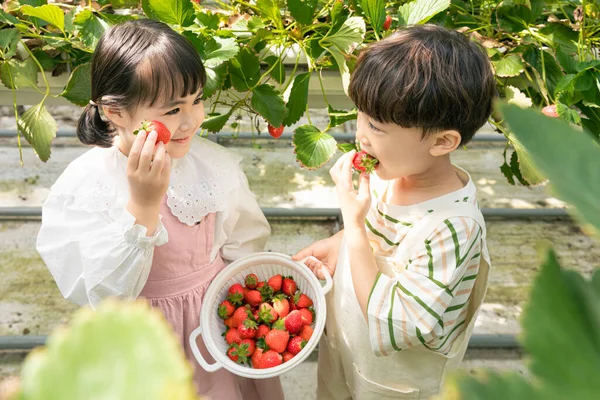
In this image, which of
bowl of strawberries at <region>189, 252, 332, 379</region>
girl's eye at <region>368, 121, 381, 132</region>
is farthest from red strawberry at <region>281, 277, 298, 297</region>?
girl's eye at <region>368, 121, 381, 132</region>

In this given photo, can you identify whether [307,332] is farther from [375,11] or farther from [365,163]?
[375,11]

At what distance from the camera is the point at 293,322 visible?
1.12 m

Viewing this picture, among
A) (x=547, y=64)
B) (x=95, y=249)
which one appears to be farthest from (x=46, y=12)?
(x=547, y=64)

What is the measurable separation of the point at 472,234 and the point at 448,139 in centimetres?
17

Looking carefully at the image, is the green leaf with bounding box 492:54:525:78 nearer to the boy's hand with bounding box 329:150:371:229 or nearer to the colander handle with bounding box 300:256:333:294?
the boy's hand with bounding box 329:150:371:229

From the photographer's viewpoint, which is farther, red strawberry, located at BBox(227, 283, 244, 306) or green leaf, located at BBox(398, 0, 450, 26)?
red strawberry, located at BBox(227, 283, 244, 306)

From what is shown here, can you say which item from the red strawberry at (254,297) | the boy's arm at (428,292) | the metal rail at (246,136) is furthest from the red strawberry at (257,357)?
the metal rail at (246,136)

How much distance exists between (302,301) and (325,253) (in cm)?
18

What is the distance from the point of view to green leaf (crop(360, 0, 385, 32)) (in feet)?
3.47

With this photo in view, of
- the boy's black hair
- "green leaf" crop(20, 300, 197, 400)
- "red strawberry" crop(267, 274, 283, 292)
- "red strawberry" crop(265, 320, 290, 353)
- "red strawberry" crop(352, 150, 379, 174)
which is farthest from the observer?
"red strawberry" crop(267, 274, 283, 292)

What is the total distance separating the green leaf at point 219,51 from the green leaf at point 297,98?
0.54ft

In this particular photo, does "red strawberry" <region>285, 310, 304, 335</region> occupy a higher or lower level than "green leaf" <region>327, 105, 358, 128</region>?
lower

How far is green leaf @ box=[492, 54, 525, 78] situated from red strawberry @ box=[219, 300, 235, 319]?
74 cm

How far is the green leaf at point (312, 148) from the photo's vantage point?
1.17 metres
